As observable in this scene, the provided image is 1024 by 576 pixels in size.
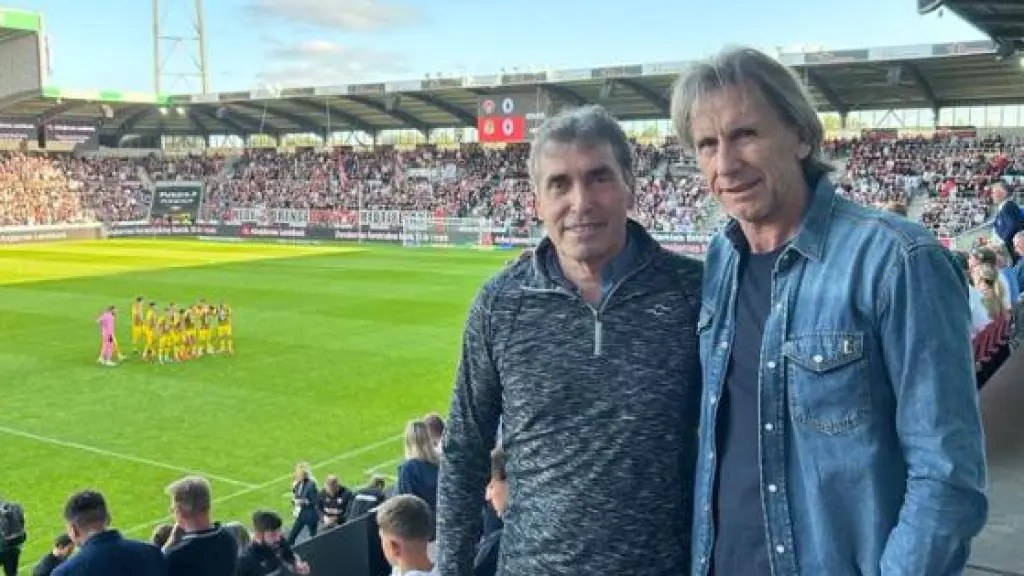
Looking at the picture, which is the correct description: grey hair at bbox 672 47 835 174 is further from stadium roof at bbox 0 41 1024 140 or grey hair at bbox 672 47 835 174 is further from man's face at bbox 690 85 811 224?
stadium roof at bbox 0 41 1024 140

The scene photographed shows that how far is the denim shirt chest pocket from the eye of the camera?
2.13 metres

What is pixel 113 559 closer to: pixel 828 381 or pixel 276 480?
pixel 828 381

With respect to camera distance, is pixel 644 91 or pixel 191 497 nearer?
pixel 191 497

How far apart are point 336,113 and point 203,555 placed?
56630 millimetres

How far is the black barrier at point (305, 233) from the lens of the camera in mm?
48750

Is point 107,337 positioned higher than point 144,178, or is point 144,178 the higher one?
point 144,178

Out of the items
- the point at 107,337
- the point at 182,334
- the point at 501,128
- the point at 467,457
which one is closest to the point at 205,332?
the point at 182,334

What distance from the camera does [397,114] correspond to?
192 ft

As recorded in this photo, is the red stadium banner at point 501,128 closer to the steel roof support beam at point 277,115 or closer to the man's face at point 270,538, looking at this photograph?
the steel roof support beam at point 277,115

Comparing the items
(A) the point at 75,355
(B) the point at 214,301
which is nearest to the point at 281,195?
(B) the point at 214,301

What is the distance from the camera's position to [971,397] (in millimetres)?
2043

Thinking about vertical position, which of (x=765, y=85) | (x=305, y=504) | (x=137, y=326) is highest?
(x=765, y=85)

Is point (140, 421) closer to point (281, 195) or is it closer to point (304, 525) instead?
point (304, 525)

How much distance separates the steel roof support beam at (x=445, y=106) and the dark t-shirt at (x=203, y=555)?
4699 cm
